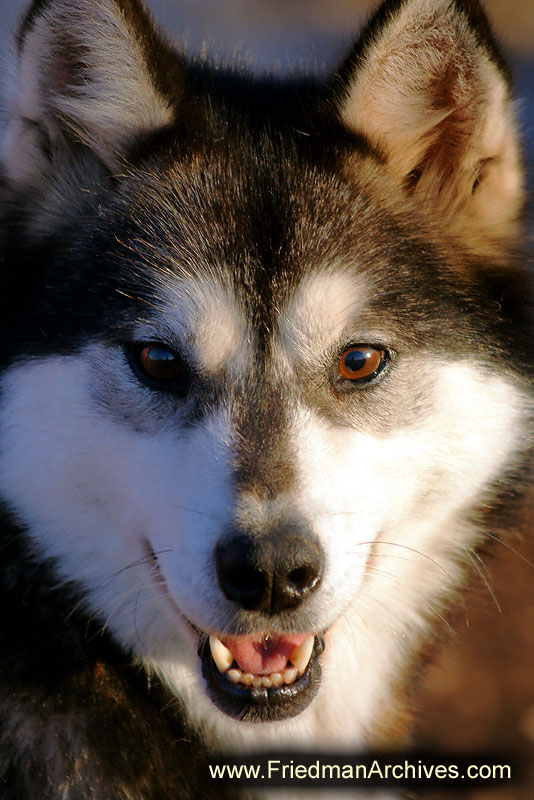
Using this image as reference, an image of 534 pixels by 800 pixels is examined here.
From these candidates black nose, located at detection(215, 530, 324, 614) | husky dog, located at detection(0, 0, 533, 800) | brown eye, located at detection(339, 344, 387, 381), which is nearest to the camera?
black nose, located at detection(215, 530, 324, 614)

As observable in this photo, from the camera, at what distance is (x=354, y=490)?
185 centimetres

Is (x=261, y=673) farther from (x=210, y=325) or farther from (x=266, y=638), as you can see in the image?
(x=210, y=325)

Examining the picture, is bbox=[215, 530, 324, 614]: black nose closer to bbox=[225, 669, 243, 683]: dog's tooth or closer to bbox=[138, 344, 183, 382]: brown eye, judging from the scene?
bbox=[225, 669, 243, 683]: dog's tooth

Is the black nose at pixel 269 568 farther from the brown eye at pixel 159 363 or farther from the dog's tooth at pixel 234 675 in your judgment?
the brown eye at pixel 159 363

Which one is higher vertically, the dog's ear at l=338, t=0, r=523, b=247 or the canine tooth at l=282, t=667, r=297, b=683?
the dog's ear at l=338, t=0, r=523, b=247

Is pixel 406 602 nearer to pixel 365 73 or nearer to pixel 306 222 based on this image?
pixel 306 222

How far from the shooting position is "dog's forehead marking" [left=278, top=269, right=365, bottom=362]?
6.31 ft

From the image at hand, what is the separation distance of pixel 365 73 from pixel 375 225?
0.36m

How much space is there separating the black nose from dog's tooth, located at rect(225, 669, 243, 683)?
24cm

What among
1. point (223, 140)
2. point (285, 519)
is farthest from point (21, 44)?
point (285, 519)

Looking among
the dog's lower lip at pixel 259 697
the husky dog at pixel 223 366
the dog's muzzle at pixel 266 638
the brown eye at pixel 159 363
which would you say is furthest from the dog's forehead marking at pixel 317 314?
the dog's lower lip at pixel 259 697

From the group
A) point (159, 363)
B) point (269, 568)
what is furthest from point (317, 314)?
point (269, 568)

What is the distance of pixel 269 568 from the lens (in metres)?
1.69

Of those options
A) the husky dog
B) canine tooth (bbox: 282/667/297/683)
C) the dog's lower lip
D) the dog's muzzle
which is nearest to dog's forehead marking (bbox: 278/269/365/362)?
the husky dog
